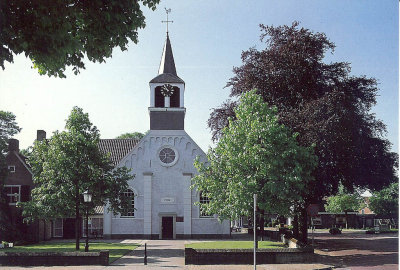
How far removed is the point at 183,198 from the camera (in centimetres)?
4362

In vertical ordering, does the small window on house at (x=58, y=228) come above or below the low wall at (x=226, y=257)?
below

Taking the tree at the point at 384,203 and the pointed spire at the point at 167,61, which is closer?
the pointed spire at the point at 167,61

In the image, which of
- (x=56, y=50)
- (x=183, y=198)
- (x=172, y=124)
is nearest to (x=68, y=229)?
(x=183, y=198)

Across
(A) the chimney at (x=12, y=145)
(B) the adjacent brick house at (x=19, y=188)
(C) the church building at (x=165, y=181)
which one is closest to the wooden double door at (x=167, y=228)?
(C) the church building at (x=165, y=181)

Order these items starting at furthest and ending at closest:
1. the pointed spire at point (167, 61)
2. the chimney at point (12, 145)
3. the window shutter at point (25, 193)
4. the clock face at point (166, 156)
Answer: the pointed spire at point (167, 61) < the clock face at point (166, 156) < the chimney at point (12, 145) < the window shutter at point (25, 193)

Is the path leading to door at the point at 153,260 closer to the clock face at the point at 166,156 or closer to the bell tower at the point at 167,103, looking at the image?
the clock face at the point at 166,156

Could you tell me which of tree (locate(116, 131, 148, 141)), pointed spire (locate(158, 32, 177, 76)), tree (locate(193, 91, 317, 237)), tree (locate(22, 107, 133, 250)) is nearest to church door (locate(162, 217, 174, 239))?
tree (locate(22, 107, 133, 250))

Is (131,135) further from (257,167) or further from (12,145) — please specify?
(257,167)

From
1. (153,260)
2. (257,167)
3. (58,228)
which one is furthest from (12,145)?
(257,167)

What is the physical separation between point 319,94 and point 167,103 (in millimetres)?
16970

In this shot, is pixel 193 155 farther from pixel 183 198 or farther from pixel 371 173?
pixel 371 173

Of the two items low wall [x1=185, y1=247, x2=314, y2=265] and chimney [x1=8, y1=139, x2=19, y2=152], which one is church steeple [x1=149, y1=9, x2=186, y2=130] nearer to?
chimney [x1=8, y1=139, x2=19, y2=152]

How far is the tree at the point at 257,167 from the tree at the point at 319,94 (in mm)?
4210

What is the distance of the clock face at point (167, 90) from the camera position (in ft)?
147
